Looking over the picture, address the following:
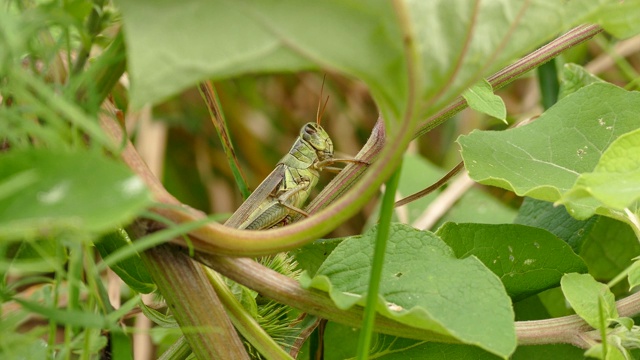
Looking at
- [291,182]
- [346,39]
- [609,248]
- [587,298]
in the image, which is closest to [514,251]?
[587,298]

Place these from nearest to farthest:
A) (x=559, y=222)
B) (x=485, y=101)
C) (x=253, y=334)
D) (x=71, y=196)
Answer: (x=71, y=196) < (x=253, y=334) < (x=485, y=101) < (x=559, y=222)

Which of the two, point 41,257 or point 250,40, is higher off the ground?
point 250,40

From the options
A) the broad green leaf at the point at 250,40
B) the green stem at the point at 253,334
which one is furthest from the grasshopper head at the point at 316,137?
the broad green leaf at the point at 250,40

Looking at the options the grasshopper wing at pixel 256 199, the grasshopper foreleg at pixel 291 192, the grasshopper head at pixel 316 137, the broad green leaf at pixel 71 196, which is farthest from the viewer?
the grasshopper head at pixel 316 137

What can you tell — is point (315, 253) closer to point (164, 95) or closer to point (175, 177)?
point (164, 95)

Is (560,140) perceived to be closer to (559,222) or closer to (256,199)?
(559,222)

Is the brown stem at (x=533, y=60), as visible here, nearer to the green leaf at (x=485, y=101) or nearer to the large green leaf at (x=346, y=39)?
the green leaf at (x=485, y=101)

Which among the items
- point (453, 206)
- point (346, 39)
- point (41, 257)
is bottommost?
point (453, 206)

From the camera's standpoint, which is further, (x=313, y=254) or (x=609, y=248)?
(x=609, y=248)
